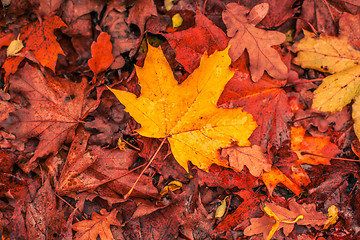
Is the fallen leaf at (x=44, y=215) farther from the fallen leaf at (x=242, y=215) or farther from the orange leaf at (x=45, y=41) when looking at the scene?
the fallen leaf at (x=242, y=215)

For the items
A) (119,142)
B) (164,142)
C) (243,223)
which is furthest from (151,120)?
(243,223)

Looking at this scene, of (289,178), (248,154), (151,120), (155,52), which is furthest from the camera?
(289,178)

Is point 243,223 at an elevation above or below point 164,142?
below

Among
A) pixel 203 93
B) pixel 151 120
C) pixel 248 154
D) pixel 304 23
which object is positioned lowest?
pixel 248 154

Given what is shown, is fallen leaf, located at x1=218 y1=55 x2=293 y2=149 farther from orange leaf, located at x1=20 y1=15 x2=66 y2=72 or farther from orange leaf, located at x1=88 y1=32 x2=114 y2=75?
orange leaf, located at x1=20 y1=15 x2=66 y2=72

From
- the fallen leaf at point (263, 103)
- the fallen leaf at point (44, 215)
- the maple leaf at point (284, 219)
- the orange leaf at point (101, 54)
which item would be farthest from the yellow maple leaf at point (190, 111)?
the fallen leaf at point (44, 215)

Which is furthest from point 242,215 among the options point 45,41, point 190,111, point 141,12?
point 45,41

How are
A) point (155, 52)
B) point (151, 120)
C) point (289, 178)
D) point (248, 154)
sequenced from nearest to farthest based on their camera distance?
point (155, 52)
point (151, 120)
point (248, 154)
point (289, 178)

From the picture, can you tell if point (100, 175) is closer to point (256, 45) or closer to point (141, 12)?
point (141, 12)

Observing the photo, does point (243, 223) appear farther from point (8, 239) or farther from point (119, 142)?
point (8, 239)
